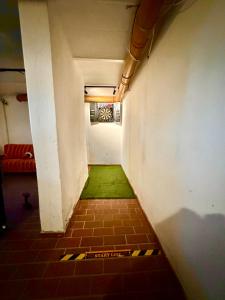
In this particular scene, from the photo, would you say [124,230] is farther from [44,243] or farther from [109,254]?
[44,243]

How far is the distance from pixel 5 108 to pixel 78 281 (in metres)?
5.20

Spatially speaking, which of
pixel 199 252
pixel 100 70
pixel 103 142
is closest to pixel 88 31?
pixel 100 70

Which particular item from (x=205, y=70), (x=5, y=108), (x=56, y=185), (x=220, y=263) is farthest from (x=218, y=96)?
(x=5, y=108)

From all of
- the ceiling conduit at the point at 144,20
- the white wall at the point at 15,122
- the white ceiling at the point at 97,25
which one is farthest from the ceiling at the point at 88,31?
the white wall at the point at 15,122

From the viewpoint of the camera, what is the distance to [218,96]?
771 millimetres

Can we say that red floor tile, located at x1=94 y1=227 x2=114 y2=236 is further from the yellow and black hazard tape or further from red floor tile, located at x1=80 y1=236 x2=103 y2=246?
the yellow and black hazard tape

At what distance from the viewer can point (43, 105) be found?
5.08 ft

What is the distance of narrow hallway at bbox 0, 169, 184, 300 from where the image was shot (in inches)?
46.7

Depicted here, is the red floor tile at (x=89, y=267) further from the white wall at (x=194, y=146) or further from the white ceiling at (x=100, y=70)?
the white ceiling at (x=100, y=70)

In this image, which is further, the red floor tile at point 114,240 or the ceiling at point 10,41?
the red floor tile at point 114,240

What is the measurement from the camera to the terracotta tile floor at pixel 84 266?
1.18m

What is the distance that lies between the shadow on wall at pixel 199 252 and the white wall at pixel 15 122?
16.4 ft

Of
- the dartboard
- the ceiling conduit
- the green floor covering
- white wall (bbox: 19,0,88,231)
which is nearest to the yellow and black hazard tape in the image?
white wall (bbox: 19,0,88,231)

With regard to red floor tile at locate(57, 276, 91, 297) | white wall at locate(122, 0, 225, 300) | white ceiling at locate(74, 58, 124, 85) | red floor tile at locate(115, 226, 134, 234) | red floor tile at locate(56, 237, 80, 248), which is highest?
white ceiling at locate(74, 58, 124, 85)
